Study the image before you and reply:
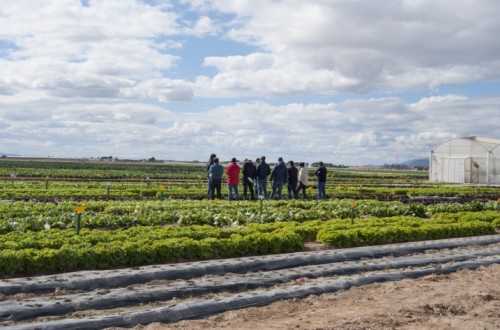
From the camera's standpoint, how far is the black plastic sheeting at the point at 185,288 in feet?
23.9

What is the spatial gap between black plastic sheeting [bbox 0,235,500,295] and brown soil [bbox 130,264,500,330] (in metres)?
1.70

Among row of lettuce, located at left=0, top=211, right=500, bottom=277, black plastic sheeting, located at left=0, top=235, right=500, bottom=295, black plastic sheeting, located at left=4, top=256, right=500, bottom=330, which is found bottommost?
black plastic sheeting, located at left=4, top=256, right=500, bottom=330

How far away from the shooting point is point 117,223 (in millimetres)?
14625

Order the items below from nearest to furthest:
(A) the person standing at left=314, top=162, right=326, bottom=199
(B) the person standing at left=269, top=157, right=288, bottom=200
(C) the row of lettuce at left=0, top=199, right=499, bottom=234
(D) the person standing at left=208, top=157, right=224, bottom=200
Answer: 1. (C) the row of lettuce at left=0, top=199, right=499, bottom=234
2. (D) the person standing at left=208, top=157, right=224, bottom=200
3. (B) the person standing at left=269, top=157, right=288, bottom=200
4. (A) the person standing at left=314, top=162, right=326, bottom=199

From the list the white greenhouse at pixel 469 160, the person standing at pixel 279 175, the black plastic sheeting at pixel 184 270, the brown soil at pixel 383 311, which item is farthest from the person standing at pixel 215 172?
the white greenhouse at pixel 469 160

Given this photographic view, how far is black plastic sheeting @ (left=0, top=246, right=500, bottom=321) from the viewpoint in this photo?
727cm

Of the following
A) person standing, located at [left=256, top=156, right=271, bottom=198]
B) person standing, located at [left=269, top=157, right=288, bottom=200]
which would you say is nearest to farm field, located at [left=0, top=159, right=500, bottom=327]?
person standing, located at [left=256, top=156, right=271, bottom=198]

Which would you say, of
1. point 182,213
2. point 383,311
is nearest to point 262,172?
point 182,213

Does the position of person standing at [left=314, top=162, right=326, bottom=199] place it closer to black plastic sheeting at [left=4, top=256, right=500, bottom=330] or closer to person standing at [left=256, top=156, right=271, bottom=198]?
person standing at [left=256, top=156, right=271, bottom=198]

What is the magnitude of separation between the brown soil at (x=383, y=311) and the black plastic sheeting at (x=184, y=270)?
5.58ft

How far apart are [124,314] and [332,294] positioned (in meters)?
3.46

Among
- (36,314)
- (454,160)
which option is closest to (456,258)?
(36,314)

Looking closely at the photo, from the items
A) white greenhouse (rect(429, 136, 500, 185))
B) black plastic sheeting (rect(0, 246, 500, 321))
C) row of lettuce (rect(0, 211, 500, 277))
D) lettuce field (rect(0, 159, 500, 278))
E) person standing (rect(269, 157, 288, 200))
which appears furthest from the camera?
white greenhouse (rect(429, 136, 500, 185))

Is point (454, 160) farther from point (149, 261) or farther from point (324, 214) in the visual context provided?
point (149, 261)
